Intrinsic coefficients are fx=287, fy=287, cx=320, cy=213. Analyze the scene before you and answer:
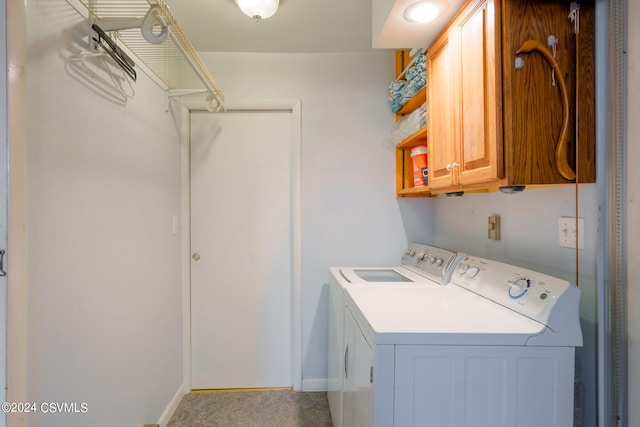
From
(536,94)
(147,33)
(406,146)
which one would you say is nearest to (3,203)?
(147,33)

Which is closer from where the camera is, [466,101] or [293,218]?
[466,101]

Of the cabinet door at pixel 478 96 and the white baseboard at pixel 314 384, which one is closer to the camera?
the cabinet door at pixel 478 96

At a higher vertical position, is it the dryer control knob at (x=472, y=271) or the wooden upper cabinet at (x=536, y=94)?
Result: the wooden upper cabinet at (x=536, y=94)

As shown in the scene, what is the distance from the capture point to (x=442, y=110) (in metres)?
1.30

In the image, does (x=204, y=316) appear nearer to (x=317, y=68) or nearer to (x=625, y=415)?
(x=317, y=68)

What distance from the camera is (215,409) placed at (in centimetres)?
191

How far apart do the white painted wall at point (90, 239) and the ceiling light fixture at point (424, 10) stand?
4.25ft

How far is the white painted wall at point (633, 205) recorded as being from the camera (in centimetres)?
86

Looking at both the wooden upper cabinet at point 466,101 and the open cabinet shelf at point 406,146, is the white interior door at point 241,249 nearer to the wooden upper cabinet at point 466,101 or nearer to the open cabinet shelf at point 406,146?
the open cabinet shelf at point 406,146

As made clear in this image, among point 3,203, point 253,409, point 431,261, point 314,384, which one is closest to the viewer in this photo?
point 3,203

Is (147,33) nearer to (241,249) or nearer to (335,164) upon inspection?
(335,164)

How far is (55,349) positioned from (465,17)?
1.91 meters

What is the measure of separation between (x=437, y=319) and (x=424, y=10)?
1.19 m

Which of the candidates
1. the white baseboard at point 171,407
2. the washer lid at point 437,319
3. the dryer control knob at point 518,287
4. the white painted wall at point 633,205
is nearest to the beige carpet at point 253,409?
the white baseboard at point 171,407
